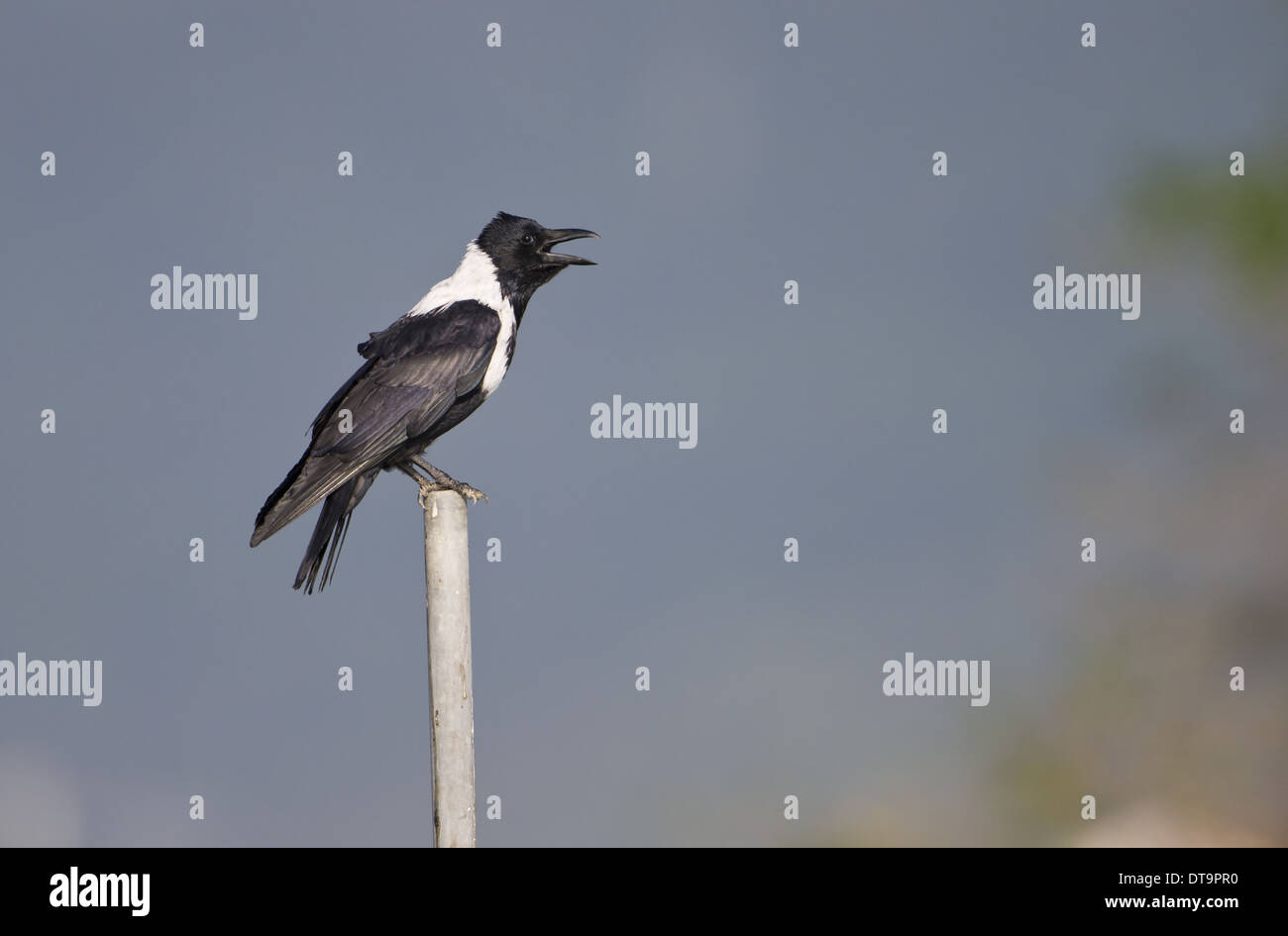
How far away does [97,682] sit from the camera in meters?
10.3

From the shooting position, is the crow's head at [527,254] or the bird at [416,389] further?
the crow's head at [527,254]

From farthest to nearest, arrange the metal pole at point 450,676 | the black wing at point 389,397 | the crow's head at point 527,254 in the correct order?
1. the crow's head at point 527,254
2. the black wing at point 389,397
3. the metal pole at point 450,676

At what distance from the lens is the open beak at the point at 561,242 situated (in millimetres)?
9859

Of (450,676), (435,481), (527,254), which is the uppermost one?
(527,254)

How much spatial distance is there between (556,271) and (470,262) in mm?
732

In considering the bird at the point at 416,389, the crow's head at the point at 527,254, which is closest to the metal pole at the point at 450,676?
the bird at the point at 416,389

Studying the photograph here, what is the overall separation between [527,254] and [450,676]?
424 cm

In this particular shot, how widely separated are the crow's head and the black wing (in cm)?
58

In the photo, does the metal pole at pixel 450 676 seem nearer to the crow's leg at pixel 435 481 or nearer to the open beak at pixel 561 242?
the crow's leg at pixel 435 481

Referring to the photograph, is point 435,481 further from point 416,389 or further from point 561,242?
point 561,242

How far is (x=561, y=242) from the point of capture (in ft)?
32.7

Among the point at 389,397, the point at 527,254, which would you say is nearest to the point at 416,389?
the point at 389,397

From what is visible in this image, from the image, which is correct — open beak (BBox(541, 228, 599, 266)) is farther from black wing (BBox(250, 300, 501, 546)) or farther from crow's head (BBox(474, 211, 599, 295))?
black wing (BBox(250, 300, 501, 546))
